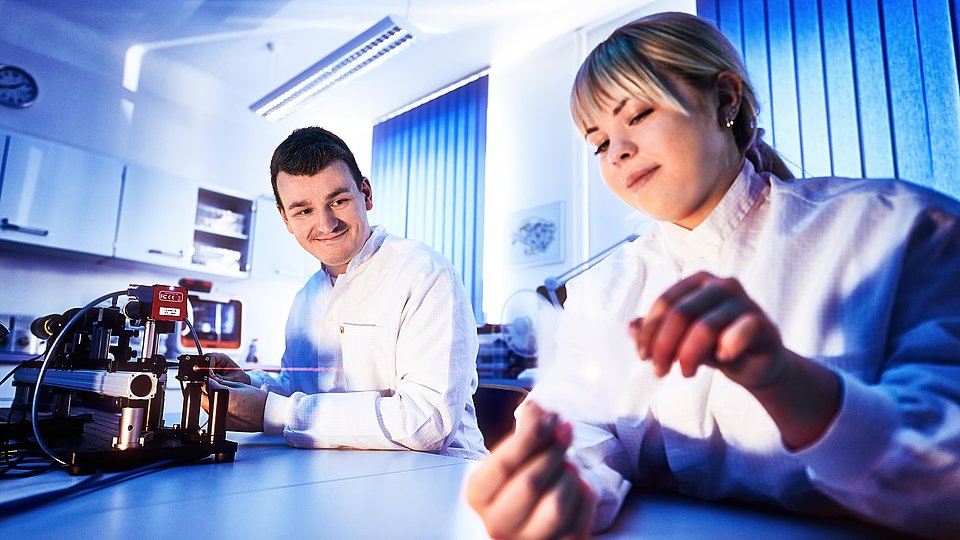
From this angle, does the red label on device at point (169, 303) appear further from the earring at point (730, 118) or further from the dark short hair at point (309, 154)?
the earring at point (730, 118)

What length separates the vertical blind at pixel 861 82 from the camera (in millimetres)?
2342

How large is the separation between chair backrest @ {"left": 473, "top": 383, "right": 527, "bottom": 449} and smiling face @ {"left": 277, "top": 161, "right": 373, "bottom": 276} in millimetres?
575

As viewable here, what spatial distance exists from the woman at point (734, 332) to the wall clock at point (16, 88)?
4.23 metres

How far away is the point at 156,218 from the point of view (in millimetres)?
3902

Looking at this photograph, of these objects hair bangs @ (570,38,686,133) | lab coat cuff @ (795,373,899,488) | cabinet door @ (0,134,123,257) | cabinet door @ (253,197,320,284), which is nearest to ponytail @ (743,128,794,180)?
hair bangs @ (570,38,686,133)

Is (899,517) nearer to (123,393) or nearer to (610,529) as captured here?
(610,529)

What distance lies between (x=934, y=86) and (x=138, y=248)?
4.49 m

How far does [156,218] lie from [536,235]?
8.68 feet

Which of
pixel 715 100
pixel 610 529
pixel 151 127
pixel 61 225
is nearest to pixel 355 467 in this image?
pixel 610 529

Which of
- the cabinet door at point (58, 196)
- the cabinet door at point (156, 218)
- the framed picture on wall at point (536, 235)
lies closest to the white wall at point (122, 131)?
the cabinet door at point (156, 218)

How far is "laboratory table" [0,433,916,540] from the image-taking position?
554 mm

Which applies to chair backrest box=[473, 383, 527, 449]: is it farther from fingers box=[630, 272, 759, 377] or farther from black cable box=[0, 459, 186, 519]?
fingers box=[630, 272, 759, 377]

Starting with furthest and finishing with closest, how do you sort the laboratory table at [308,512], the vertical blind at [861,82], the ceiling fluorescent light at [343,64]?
the ceiling fluorescent light at [343,64] → the vertical blind at [861,82] → the laboratory table at [308,512]

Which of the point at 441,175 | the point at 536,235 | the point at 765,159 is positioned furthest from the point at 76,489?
the point at 441,175
